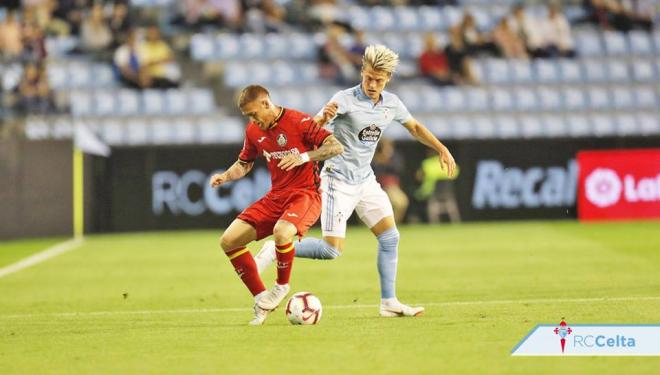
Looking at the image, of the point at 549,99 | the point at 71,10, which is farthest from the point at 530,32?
the point at 71,10

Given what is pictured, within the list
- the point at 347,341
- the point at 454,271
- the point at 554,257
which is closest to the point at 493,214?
the point at 554,257

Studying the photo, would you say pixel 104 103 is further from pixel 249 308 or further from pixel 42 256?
pixel 249 308

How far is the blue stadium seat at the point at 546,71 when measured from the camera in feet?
75.2

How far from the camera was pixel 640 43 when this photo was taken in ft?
78.3

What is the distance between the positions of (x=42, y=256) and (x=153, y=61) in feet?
21.3

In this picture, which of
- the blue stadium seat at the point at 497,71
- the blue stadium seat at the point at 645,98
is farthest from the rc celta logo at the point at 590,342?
the blue stadium seat at the point at 645,98

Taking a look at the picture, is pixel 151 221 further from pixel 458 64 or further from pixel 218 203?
pixel 458 64

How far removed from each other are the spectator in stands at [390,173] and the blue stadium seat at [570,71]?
16.4ft

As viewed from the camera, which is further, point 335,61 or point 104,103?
point 335,61

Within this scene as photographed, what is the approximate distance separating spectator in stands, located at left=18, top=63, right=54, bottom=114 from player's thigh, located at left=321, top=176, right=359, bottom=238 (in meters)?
11.7

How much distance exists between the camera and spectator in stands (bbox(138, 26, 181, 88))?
21.2 meters

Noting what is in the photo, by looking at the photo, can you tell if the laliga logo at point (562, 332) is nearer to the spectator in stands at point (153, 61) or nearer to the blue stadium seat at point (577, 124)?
the spectator in stands at point (153, 61)

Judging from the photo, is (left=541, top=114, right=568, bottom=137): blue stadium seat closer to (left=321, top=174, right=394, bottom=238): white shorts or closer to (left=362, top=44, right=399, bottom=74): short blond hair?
(left=321, top=174, right=394, bottom=238): white shorts

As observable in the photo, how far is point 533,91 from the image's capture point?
22.6 metres
